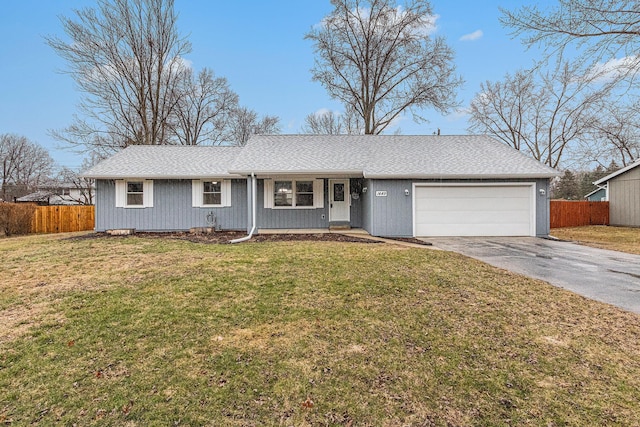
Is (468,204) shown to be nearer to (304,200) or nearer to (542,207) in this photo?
(542,207)

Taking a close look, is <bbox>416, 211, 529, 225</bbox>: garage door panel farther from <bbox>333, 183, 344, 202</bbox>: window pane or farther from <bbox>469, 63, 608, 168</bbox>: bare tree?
<bbox>469, 63, 608, 168</bbox>: bare tree

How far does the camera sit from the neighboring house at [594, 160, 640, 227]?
52.9 ft

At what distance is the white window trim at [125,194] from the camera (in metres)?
13.1

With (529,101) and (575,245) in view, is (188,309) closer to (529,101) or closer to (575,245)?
(575,245)

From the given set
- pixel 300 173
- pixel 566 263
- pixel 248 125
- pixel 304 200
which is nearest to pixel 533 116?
pixel 304 200

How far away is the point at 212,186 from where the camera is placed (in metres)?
13.3

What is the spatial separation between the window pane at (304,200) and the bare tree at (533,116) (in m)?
19.6

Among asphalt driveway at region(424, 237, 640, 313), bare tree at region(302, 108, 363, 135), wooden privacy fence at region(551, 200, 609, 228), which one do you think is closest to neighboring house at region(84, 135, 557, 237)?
asphalt driveway at region(424, 237, 640, 313)

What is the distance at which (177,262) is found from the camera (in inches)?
261

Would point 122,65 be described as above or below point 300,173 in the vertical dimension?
above

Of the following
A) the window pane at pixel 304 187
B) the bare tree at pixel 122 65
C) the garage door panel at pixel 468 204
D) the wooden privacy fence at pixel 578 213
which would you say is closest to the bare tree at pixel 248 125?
the bare tree at pixel 122 65

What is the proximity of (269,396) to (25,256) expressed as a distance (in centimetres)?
812

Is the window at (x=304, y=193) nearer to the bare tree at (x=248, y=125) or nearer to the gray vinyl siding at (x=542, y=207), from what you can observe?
the gray vinyl siding at (x=542, y=207)

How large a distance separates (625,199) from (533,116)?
35.8ft
